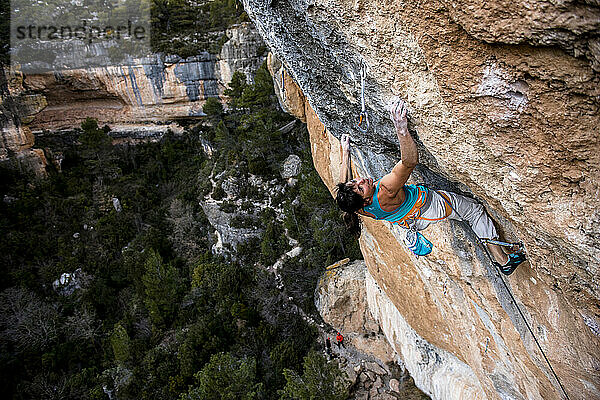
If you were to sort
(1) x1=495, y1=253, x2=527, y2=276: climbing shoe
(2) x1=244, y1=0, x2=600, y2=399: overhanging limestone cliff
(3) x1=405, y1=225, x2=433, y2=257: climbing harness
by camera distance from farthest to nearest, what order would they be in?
(3) x1=405, y1=225, x2=433, y2=257: climbing harness → (1) x1=495, y1=253, x2=527, y2=276: climbing shoe → (2) x1=244, y1=0, x2=600, y2=399: overhanging limestone cliff

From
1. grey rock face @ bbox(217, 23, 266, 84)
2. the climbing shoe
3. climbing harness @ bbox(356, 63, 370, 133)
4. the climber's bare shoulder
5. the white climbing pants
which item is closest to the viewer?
the climber's bare shoulder

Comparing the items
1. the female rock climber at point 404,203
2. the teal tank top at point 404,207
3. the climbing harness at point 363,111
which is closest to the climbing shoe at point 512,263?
the female rock climber at point 404,203

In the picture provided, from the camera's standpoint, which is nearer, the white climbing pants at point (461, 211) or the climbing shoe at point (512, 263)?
the climbing shoe at point (512, 263)

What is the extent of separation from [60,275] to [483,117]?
18773 millimetres

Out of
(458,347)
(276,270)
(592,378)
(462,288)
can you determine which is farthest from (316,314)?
(592,378)

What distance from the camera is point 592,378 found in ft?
8.63

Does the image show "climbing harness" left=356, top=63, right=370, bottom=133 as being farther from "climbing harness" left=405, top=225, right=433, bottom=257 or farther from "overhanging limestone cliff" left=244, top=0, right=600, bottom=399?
"climbing harness" left=405, top=225, right=433, bottom=257

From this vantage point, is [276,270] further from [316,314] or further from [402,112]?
[402,112]

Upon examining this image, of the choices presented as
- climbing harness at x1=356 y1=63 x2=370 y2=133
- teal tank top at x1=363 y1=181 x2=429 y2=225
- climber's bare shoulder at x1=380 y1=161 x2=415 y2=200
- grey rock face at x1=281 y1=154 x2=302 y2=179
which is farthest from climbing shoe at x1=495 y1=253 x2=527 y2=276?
grey rock face at x1=281 y1=154 x2=302 y2=179

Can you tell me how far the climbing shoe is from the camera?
110 inches

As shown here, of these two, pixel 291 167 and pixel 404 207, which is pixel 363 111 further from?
pixel 291 167

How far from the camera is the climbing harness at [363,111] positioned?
2637 mm

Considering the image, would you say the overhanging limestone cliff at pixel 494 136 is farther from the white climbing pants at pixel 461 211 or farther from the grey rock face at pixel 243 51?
the grey rock face at pixel 243 51

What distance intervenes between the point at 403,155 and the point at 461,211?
101cm
